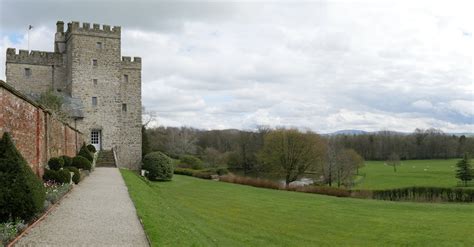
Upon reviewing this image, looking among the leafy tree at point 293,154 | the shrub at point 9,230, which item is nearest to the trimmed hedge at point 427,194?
the leafy tree at point 293,154

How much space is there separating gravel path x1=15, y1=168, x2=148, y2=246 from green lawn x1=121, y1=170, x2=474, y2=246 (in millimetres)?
409

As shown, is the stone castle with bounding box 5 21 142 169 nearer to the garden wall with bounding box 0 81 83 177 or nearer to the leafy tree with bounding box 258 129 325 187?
the garden wall with bounding box 0 81 83 177

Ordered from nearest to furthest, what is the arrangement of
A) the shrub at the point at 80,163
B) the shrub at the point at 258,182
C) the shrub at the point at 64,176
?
the shrub at the point at 64,176
the shrub at the point at 80,163
the shrub at the point at 258,182

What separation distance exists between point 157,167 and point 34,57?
1396cm

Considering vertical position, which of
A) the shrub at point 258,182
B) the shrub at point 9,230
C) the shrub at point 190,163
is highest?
the shrub at point 9,230

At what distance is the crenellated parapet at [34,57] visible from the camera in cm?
3425

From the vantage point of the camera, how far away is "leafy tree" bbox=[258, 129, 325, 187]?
50.2 meters

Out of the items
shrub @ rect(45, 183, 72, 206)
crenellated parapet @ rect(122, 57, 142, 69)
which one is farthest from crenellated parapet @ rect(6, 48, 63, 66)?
shrub @ rect(45, 183, 72, 206)

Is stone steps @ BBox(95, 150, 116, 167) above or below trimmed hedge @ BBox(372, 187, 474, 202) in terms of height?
above

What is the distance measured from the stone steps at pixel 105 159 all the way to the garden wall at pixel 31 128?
1098cm

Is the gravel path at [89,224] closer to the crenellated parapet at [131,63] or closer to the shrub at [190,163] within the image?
the crenellated parapet at [131,63]

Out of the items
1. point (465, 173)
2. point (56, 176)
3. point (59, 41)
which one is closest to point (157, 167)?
point (59, 41)

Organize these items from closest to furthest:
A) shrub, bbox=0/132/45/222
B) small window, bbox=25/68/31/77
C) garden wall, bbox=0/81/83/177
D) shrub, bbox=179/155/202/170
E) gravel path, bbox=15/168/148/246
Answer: gravel path, bbox=15/168/148/246 < shrub, bbox=0/132/45/222 < garden wall, bbox=0/81/83/177 < small window, bbox=25/68/31/77 < shrub, bbox=179/155/202/170

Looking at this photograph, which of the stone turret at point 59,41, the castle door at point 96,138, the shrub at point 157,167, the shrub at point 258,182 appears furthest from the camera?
the stone turret at point 59,41
